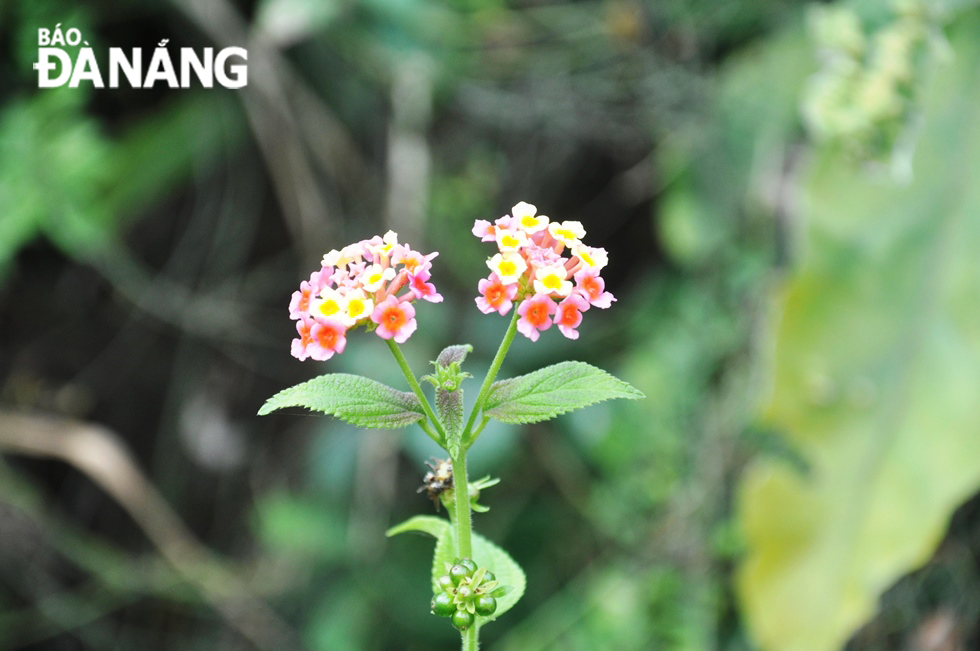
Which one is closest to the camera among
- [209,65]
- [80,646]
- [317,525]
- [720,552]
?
[720,552]

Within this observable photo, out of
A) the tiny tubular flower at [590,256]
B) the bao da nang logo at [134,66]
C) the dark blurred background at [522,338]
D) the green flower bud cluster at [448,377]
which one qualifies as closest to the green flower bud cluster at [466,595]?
the green flower bud cluster at [448,377]

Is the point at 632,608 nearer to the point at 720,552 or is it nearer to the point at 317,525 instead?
the point at 720,552

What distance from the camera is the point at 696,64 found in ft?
6.63

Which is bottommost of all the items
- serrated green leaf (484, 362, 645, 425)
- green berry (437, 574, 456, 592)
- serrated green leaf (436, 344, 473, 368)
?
green berry (437, 574, 456, 592)

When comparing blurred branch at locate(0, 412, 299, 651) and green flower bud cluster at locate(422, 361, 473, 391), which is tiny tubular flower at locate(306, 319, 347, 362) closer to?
green flower bud cluster at locate(422, 361, 473, 391)

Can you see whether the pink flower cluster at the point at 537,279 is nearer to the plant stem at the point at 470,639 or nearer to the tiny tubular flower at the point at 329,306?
the tiny tubular flower at the point at 329,306

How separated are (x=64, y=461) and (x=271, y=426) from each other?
0.53 meters

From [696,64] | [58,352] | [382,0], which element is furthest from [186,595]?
[696,64]

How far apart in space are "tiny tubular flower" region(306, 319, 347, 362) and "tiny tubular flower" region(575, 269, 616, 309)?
0.52 ft

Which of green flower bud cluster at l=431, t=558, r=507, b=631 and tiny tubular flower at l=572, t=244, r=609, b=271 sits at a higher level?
tiny tubular flower at l=572, t=244, r=609, b=271

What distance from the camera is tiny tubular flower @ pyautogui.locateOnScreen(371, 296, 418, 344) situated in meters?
0.57

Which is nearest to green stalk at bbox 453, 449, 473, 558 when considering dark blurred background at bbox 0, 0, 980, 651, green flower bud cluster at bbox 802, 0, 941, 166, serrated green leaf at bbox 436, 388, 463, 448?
serrated green leaf at bbox 436, 388, 463, 448

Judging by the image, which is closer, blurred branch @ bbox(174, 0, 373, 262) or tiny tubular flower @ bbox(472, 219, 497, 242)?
tiny tubular flower @ bbox(472, 219, 497, 242)

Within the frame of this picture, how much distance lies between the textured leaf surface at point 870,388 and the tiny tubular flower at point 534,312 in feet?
2.79
